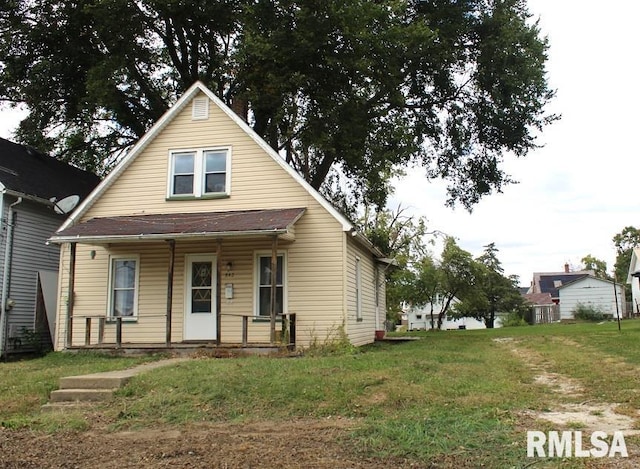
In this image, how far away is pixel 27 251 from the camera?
16344mm

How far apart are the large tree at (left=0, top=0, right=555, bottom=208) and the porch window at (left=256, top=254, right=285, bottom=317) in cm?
622

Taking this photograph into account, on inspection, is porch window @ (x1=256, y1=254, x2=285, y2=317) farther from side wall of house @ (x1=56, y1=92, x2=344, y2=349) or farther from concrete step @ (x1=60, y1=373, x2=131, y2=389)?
concrete step @ (x1=60, y1=373, x2=131, y2=389)

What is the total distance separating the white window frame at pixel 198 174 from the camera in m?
14.8

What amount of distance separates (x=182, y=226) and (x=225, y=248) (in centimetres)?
155

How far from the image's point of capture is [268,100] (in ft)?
64.4

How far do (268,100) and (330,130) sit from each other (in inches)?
93.0

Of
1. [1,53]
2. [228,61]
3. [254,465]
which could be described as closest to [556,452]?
[254,465]

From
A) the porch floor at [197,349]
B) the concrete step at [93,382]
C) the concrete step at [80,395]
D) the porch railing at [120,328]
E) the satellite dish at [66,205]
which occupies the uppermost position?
the satellite dish at [66,205]

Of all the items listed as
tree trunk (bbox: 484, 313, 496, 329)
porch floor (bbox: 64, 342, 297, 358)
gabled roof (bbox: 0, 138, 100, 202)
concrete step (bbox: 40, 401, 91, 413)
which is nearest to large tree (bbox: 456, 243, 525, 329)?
tree trunk (bbox: 484, 313, 496, 329)

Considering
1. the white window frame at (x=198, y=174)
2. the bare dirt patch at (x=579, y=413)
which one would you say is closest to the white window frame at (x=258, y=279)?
the white window frame at (x=198, y=174)

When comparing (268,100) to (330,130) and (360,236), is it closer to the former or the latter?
(330,130)

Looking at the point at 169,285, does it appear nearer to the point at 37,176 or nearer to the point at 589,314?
the point at 37,176

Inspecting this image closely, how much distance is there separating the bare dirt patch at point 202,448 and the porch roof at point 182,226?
20.0 feet

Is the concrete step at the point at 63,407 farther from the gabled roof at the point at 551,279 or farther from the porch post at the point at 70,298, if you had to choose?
the gabled roof at the point at 551,279
